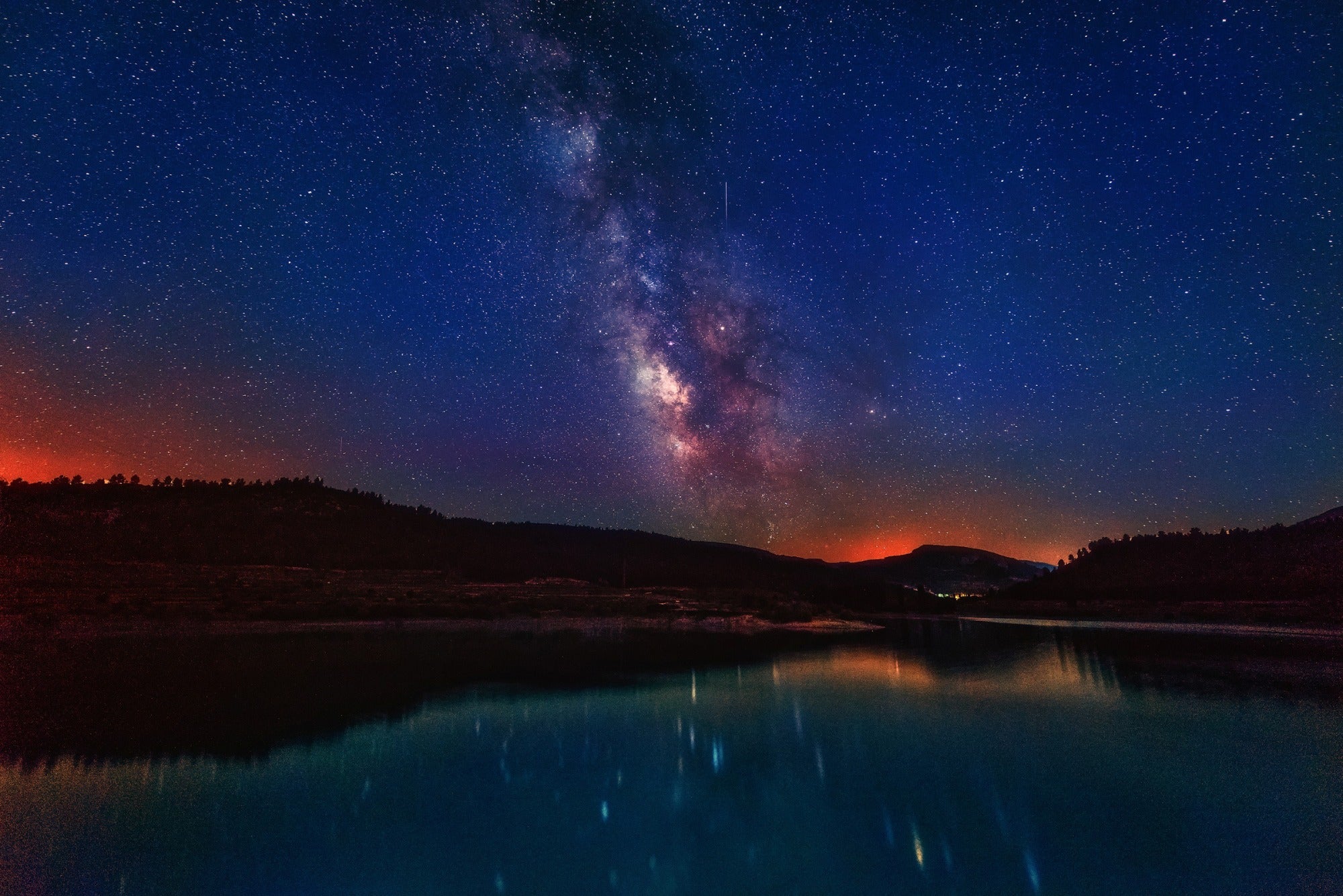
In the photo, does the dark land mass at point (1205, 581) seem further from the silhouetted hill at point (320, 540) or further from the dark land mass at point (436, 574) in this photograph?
the silhouetted hill at point (320, 540)

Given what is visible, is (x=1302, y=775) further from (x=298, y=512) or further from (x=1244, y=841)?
(x=298, y=512)

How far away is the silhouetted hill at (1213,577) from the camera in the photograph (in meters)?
61.3

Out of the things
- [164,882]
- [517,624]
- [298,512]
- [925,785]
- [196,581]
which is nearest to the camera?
[164,882]

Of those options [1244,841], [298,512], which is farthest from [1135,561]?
[298,512]

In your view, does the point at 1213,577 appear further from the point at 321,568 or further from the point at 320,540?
the point at 320,540

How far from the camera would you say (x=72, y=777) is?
34.3 feet

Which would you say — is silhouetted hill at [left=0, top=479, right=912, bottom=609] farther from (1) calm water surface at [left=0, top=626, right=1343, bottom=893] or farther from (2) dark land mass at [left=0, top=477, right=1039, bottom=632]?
(1) calm water surface at [left=0, top=626, right=1343, bottom=893]

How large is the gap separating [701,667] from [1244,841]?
17775 millimetres

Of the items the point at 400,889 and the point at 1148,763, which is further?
the point at 1148,763

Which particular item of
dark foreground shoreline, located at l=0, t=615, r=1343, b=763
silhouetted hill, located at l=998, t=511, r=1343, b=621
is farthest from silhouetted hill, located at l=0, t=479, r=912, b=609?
dark foreground shoreline, located at l=0, t=615, r=1343, b=763

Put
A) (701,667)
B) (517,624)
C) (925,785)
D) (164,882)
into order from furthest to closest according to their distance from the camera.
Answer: (517,624) < (701,667) < (925,785) < (164,882)

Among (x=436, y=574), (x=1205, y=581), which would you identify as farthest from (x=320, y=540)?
(x=1205, y=581)

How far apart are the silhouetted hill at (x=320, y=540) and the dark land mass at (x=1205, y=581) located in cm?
2550

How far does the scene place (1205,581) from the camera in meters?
77.3
